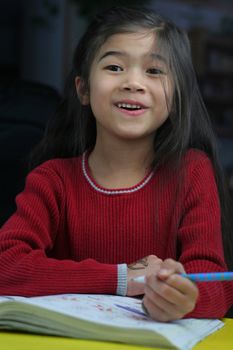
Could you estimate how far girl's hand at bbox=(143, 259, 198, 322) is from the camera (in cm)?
119

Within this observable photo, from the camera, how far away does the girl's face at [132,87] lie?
5.16ft

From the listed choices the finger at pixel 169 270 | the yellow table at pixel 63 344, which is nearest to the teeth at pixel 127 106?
the finger at pixel 169 270

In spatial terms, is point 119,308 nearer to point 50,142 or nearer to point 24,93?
point 50,142

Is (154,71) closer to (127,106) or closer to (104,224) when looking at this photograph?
(127,106)

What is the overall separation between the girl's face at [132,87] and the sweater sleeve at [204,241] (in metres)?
0.15

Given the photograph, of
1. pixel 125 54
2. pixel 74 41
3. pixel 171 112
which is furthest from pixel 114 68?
pixel 74 41

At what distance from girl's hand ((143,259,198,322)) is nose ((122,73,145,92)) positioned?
1.47ft

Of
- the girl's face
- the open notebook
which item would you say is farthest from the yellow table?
the girl's face

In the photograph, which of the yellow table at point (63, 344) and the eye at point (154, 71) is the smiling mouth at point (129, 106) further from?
the yellow table at point (63, 344)

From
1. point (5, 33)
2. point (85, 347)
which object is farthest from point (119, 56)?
point (5, 33)

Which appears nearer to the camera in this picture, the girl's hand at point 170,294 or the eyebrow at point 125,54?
the girl's hand at point 170,294

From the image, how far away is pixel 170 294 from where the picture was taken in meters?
1.20

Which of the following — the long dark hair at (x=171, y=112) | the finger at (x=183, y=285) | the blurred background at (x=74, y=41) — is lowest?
the blurred background at (x=74, y=41)

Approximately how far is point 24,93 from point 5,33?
2.54 m
